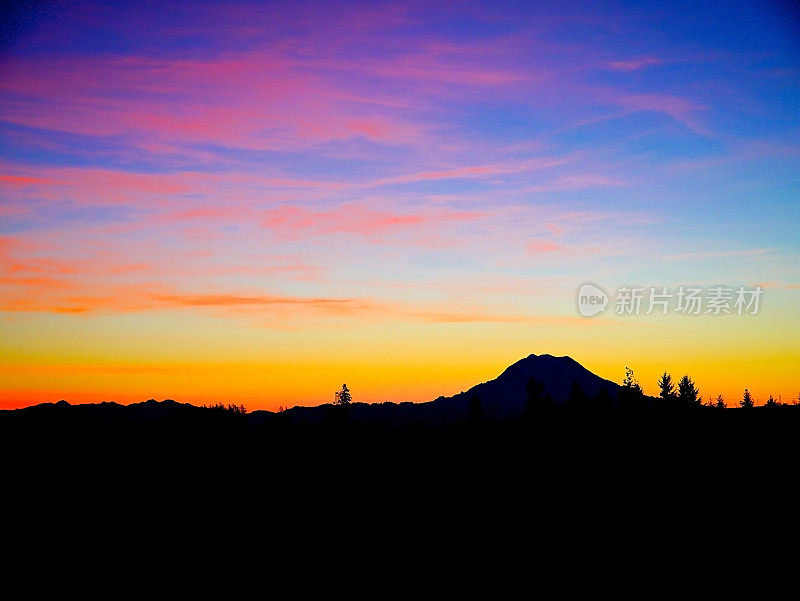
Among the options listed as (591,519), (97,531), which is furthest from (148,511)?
(591,519)

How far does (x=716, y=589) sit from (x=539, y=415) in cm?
4296

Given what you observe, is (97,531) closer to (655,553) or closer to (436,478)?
(436,478)

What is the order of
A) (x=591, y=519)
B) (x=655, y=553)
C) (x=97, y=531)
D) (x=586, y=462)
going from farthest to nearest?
(x=586, y=462), (x=97, y=531), (x=591, y=519), (x=655, y=553)

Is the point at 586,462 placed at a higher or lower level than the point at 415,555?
higher

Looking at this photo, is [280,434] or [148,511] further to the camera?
[280,434]

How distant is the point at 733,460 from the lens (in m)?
35.0

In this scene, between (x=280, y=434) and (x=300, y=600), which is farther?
(x=280, y=434)

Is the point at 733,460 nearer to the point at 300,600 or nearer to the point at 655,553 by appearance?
the point at 655,553

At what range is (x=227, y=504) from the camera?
3775 centimetres

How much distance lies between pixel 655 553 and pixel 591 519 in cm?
516

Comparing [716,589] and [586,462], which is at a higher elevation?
[586,462]

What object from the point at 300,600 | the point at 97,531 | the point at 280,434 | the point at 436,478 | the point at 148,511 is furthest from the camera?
the point at 280,434

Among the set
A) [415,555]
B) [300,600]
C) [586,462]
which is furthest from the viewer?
[586,462]

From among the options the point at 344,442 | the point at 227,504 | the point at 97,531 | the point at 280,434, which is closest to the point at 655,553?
the point at 227,504
